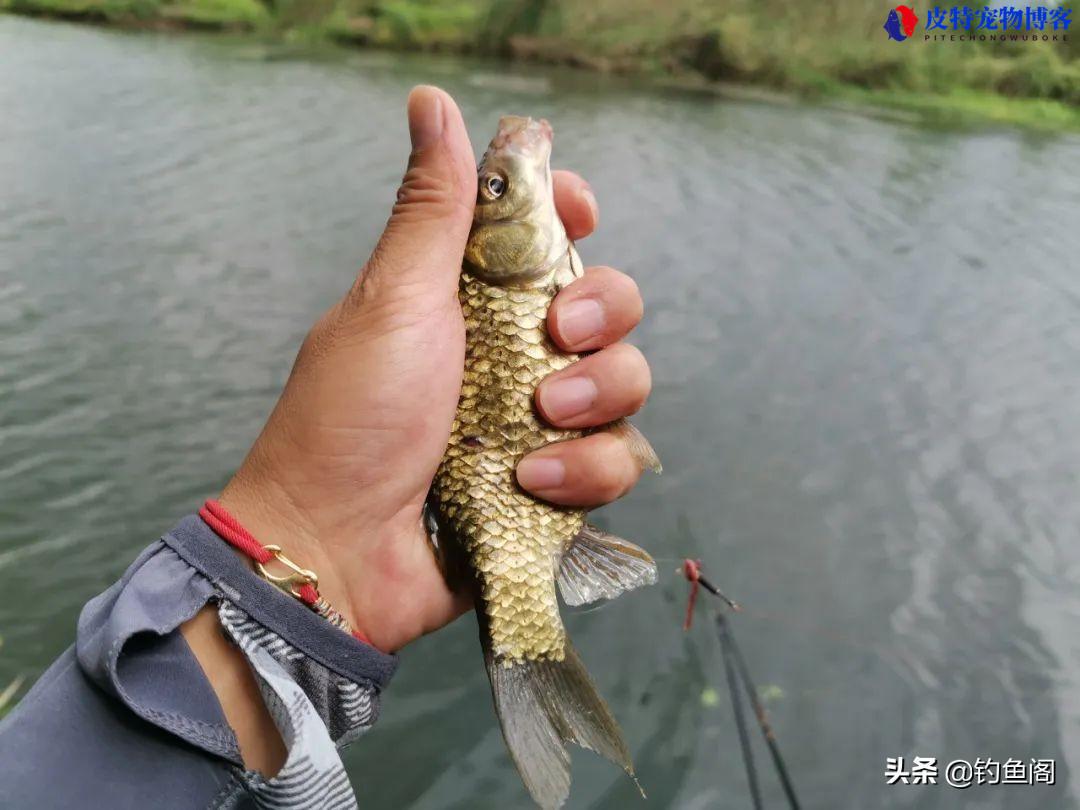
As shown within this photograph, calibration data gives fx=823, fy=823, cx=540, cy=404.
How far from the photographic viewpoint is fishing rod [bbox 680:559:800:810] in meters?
4.17

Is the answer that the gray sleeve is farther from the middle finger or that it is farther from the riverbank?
the riverbank

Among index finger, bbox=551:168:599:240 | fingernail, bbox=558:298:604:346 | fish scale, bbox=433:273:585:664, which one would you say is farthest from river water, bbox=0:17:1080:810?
index finger, bbox=551:168:599:240

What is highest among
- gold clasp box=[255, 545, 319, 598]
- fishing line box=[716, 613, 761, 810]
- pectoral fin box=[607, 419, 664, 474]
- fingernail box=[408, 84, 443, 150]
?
fingernail box=[408, 84, 443, 150]

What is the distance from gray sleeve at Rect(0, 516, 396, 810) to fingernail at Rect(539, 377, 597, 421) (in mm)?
850

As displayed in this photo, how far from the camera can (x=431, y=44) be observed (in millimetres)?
33031

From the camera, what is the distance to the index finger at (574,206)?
8.27 ft

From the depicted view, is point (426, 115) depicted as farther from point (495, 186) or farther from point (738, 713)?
point (738, 713)

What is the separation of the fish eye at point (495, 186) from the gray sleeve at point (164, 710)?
1.17 meters

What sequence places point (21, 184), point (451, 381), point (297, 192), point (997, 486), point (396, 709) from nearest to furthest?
point (451, 381) < point (396, 709) < point (997, 486) < point (21, 184) < point (297, 192)

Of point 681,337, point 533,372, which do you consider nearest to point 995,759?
point 533,372

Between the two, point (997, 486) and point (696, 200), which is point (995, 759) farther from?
point (696, 200)

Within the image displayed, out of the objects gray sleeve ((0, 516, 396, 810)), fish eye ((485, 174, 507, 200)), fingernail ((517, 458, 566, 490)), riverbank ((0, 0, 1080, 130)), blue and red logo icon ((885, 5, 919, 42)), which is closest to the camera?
gray sleeve ((0, 516, 396, 810))

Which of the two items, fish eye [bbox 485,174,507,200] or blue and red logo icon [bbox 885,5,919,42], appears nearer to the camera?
fish eye [bbox 485,174,507,200]

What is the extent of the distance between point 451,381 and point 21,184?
37.8 ft
